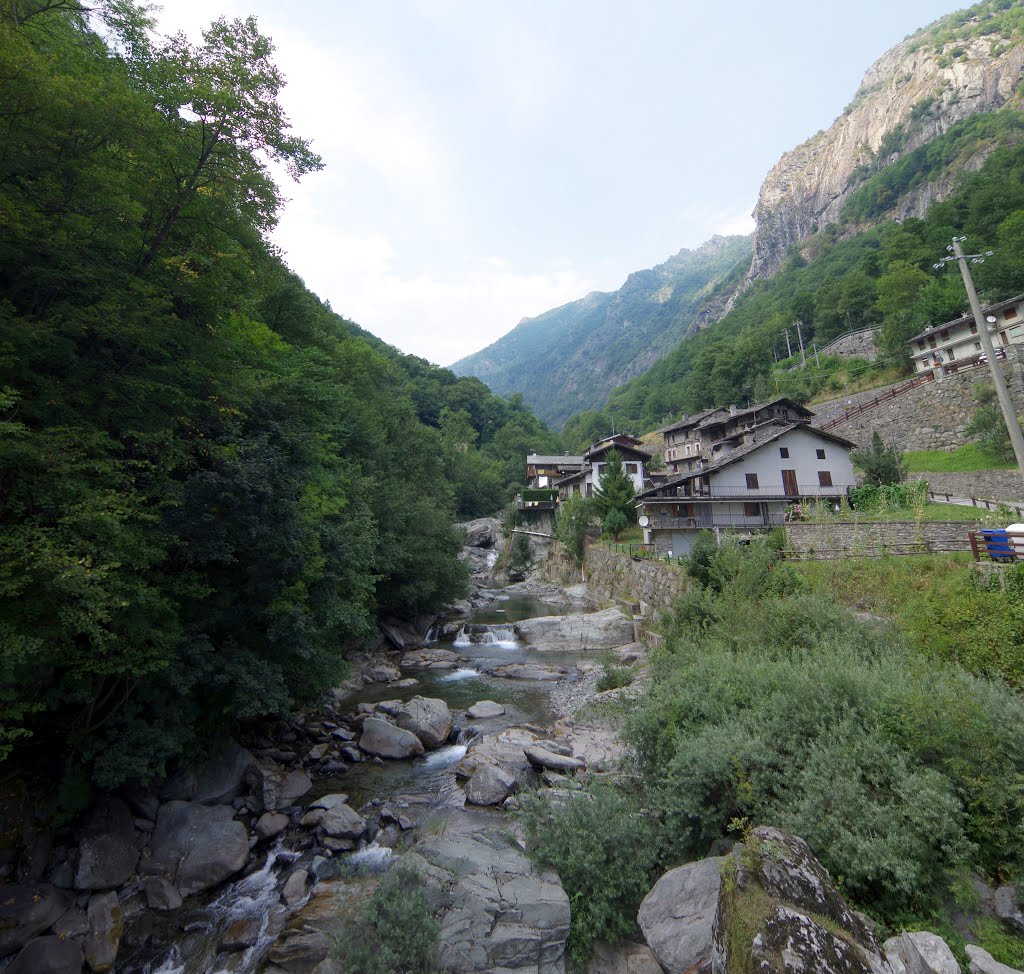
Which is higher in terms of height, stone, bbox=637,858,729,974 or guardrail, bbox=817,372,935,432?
guardrail, bbox=817,372,935,432

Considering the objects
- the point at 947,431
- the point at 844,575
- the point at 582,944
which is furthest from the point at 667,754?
the point at 947,431

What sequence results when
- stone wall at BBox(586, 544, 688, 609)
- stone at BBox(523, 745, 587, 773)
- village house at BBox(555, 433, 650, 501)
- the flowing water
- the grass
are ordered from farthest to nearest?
village house at BBox(555, 433, 650, 501) → the grass → stone wall at BBox(586, 544, 688, 609) → stone at BBox(523, 745, 587, 773) → the flowing water

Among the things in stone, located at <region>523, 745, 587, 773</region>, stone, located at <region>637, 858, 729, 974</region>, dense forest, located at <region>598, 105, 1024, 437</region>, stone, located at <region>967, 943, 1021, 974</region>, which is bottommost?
stone, located at <region>523, 745, 587, 773</region>

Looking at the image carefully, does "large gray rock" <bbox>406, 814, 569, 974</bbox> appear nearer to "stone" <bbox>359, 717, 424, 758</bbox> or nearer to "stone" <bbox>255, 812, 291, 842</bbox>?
"stone" <bbox>255, 812, 291, 842</bbox>

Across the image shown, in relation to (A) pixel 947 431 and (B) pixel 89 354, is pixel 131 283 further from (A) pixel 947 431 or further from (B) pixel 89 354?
(A) pixel 947 431

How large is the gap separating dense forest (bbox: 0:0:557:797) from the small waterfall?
14272mm

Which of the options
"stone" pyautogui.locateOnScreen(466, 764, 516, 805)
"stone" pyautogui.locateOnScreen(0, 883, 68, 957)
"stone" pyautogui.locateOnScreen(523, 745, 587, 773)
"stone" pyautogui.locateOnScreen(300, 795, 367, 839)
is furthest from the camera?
"stone" pyautogui.locateOnScreen(523, 745, 587, 773)

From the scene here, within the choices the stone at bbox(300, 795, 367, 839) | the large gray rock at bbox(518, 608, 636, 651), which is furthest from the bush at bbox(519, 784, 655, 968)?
the large gray rock at bbox(518, 608, 636, 651)

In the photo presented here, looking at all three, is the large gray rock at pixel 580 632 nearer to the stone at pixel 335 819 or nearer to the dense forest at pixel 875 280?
the stone at pixel 335 819

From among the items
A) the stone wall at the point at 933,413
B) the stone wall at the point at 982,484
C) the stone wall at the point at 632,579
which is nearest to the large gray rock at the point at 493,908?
the stone wall at the point at 632,579

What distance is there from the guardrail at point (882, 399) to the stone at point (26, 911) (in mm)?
46577

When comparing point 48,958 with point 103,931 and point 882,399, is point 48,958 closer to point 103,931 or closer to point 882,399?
point 103,931

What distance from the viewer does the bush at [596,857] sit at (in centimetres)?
649

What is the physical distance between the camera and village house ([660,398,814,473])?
45.9 metres
